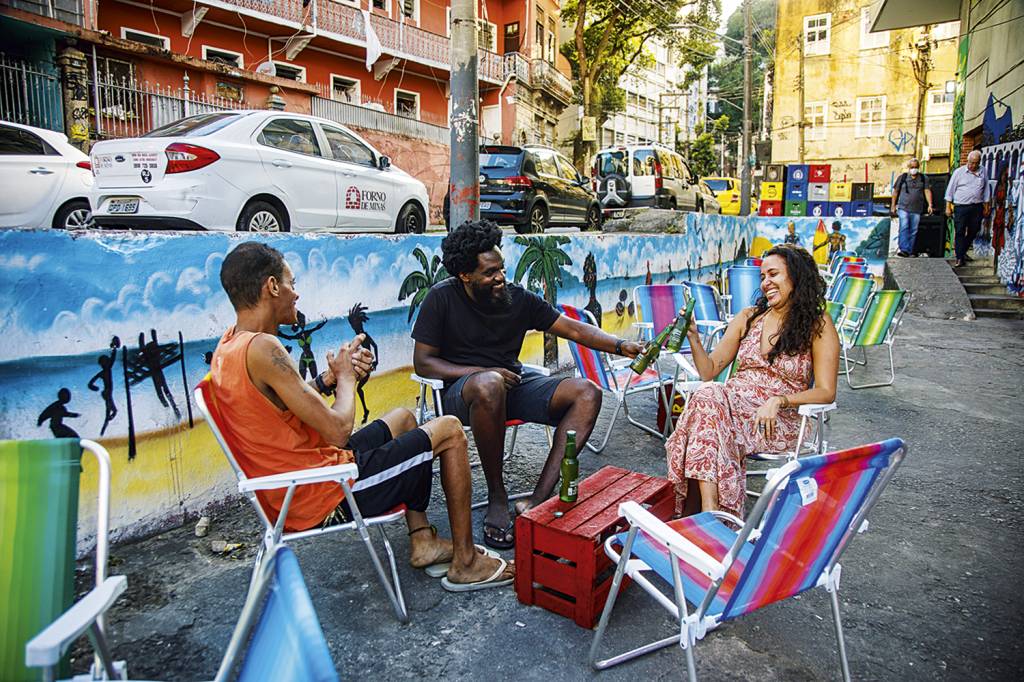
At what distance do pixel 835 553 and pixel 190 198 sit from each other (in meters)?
5.52

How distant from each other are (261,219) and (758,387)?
4952 millimetres

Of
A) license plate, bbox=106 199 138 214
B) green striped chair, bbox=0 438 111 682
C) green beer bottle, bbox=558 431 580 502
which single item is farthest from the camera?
license plate, bbox=106 199 138 214

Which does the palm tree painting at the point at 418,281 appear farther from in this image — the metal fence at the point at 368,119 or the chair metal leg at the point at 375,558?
the metal fence at the point at 368,119

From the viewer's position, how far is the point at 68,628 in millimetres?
1170

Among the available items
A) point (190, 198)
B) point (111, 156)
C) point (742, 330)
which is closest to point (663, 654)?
point (742, 330)

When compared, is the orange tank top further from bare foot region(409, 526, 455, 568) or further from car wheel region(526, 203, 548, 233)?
car wheel region(526, 203, 548, 233)

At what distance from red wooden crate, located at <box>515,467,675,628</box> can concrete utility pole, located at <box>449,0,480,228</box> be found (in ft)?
12.6

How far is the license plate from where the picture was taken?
5641 millimetres

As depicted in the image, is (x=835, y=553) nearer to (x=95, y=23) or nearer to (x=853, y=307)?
(x=853, y=307)

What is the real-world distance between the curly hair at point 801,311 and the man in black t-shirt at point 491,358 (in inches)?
29.4

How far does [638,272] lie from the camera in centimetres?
804

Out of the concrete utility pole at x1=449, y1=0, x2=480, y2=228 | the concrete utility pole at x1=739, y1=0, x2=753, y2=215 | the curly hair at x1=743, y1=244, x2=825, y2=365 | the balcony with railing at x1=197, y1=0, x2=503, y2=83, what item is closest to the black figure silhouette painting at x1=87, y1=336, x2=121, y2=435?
the curly hair at x1=743, y1=244, x2=825, y2=365

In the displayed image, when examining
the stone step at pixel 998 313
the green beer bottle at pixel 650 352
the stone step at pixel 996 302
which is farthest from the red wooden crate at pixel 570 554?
the stone step at pixel 996 302

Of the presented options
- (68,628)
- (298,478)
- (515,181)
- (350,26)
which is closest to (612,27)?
(350,26)
